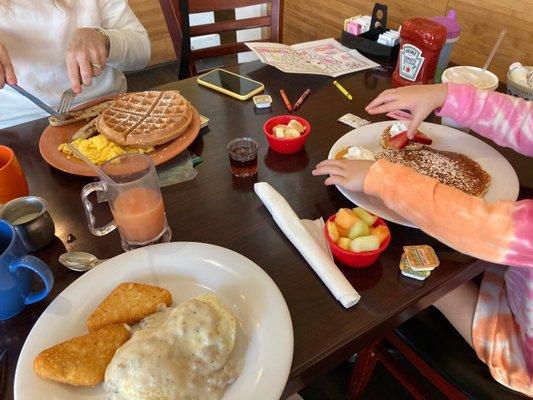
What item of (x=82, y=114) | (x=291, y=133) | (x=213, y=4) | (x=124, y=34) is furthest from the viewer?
(x=213, y=4)

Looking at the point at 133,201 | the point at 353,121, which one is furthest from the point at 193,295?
the point at 353,121

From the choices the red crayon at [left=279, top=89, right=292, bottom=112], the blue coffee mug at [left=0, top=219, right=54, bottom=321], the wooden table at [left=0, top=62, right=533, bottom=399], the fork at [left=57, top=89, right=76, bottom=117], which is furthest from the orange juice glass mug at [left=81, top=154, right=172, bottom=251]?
the red crayon at [left=279, top=89, right=292, bottom=112]

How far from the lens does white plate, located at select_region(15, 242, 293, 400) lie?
22.6 inches

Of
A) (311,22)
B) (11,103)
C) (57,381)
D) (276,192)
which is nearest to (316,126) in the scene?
(276,192)

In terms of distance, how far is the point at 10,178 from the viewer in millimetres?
844

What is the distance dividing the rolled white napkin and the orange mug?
49 centimetres

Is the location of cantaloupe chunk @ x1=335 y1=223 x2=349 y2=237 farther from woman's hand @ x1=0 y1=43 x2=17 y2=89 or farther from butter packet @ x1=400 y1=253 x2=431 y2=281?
woman's hand @ x1=0 y1=43 x2=17 y2=89

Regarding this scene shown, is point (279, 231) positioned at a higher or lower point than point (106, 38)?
lower

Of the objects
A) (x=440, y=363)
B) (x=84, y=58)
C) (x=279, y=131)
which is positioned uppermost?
(x=84, y=58)

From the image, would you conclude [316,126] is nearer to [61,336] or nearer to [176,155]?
[176,155]

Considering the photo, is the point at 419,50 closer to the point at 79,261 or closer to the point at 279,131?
the point at 279,131

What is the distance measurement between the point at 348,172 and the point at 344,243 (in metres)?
0.18

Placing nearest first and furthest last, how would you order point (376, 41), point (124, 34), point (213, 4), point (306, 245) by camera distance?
point (306, 245)
point (124, 34)
point (376, 41)
point (213, 4)

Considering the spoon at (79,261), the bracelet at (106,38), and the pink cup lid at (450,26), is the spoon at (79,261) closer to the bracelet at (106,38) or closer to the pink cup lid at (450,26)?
the bracelet at (106,38)
